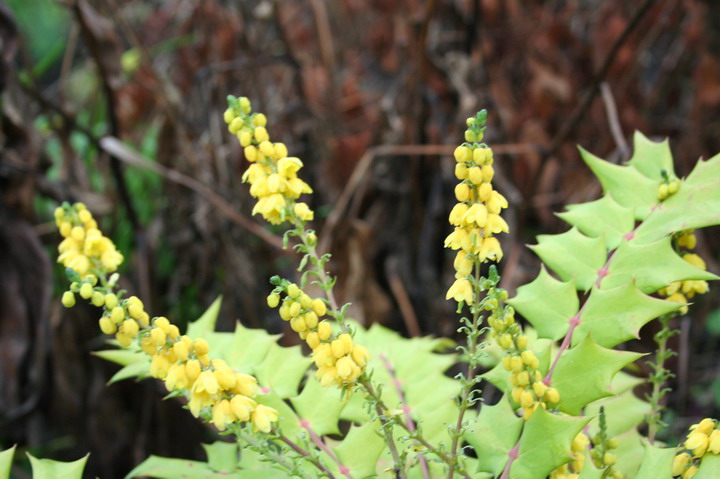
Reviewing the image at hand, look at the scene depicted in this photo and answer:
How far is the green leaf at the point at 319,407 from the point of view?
838 millimetres

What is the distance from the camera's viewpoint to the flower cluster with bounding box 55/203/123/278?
860 mm

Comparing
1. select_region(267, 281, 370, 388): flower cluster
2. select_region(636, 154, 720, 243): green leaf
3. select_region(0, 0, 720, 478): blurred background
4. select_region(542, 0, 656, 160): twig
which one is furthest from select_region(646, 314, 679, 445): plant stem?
select_region(542, 0, 656, 160): twig

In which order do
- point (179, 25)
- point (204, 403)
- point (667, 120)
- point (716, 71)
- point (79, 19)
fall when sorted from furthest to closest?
point (179, 25) → point (667, 120) → point (716, 71) → point (79, 19) → point (204, 403)

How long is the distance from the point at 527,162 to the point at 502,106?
20cm

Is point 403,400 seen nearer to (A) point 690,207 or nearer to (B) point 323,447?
(B) point 323,447

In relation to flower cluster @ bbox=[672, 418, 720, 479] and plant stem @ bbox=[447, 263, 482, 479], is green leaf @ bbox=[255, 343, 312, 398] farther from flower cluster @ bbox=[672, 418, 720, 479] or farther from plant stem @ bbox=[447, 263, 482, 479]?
flower cluster @ bbox=[672, 418, 720, 479]

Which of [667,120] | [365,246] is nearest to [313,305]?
[365,246]

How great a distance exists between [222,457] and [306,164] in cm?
150

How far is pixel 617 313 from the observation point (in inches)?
30.8

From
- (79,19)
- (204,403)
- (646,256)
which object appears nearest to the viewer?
(204,403)

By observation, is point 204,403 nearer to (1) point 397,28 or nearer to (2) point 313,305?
(2) point 313,305

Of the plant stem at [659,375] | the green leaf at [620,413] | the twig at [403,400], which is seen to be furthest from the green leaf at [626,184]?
the twig at [403,400]

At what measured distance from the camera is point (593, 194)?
1726 millimetres

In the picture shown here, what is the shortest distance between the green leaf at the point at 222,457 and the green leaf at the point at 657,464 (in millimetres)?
Result: 462
